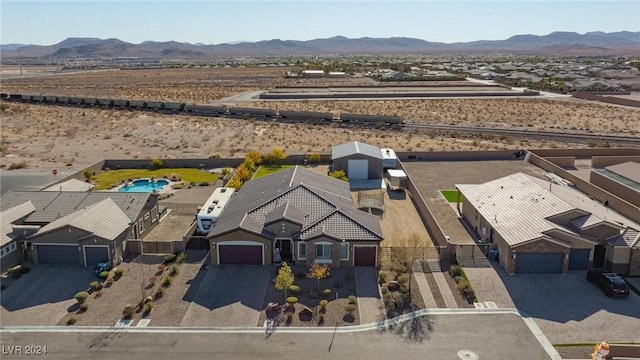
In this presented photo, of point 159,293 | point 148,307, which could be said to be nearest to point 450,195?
point 159,293

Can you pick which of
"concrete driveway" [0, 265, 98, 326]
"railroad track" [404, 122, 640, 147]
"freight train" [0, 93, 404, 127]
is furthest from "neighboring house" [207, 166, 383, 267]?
"freight train" [0, 93, 404, 127]

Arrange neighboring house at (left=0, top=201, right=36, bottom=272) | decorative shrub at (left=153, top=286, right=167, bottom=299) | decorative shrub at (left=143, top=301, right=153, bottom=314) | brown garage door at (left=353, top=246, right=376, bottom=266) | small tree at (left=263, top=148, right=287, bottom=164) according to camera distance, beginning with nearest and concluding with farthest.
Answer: decorative shrub at (left=143, top=301, right=153, bottom=314), decorative shrub at (left=153, top=286, right=167, bottom=299), neighboring house at (left=0, top=201, right=36, bottom=272), brown garage door at (left=353, top=246, right=376, bottom=266), small tree at (left=263, top=148, right=287, bottom=164)

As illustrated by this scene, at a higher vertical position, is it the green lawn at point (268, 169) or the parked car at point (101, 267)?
the green lawn at point (268, 169)

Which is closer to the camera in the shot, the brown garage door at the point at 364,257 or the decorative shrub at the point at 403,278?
the decorative shrub at the point at 403,278

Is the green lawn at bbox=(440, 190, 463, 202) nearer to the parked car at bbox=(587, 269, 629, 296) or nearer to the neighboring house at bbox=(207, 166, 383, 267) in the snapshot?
the neighboring house at bbox=(207, 166, 383, 267)

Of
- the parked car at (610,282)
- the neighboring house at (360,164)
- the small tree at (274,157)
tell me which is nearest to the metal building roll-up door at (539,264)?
the parked car at (610,282)

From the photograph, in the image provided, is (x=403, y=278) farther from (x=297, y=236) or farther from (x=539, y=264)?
(x=539, y=264)

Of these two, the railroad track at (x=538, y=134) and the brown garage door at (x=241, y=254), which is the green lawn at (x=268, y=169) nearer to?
the brown garage door at (x=241, y=254)
